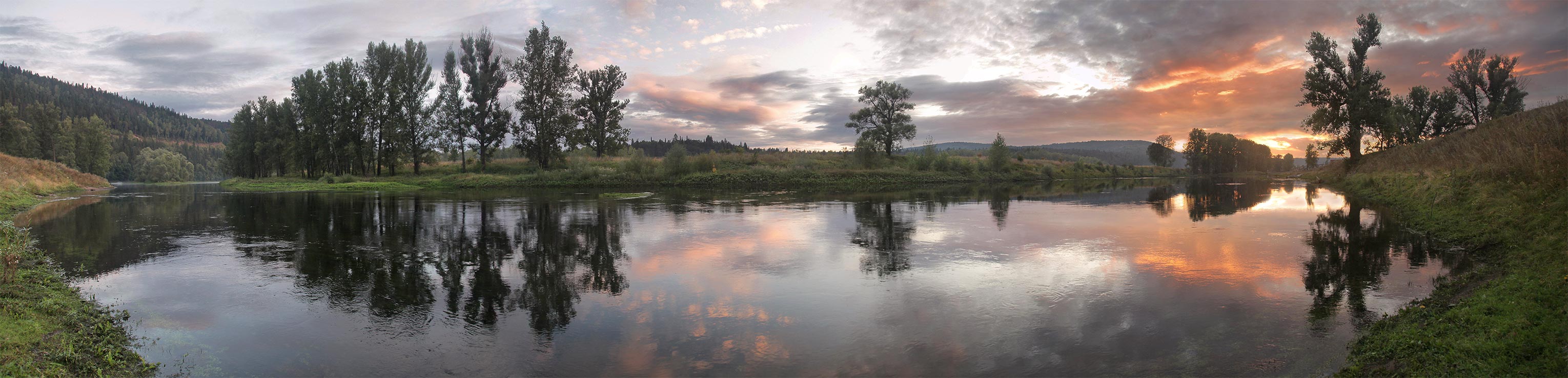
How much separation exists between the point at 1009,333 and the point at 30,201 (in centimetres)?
3644

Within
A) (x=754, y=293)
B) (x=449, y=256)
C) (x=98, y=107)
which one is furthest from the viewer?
(x=98, y=107)

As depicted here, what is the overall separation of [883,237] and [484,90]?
4565 centimetres

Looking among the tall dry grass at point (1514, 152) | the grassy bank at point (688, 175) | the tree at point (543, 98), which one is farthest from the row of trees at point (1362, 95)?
the tree at point (543, 98)

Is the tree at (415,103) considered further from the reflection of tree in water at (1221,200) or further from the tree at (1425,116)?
the tree at (1425,116)

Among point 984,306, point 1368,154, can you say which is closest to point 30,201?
point 984,306

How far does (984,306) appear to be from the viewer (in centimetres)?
703

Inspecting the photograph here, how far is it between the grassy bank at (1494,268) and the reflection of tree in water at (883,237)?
5632mm

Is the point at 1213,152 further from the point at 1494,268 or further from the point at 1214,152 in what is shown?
the point at 1494,268

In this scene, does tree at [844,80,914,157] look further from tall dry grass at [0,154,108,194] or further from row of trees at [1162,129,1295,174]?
row of trees at [1162,129,1295,174]

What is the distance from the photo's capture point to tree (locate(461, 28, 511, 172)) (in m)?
48.9

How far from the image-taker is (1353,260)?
395 inches

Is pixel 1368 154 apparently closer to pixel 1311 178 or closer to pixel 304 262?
pixel 1311 178

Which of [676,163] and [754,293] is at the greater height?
[676,163]

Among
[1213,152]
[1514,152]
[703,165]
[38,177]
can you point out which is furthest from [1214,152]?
[38,177]
